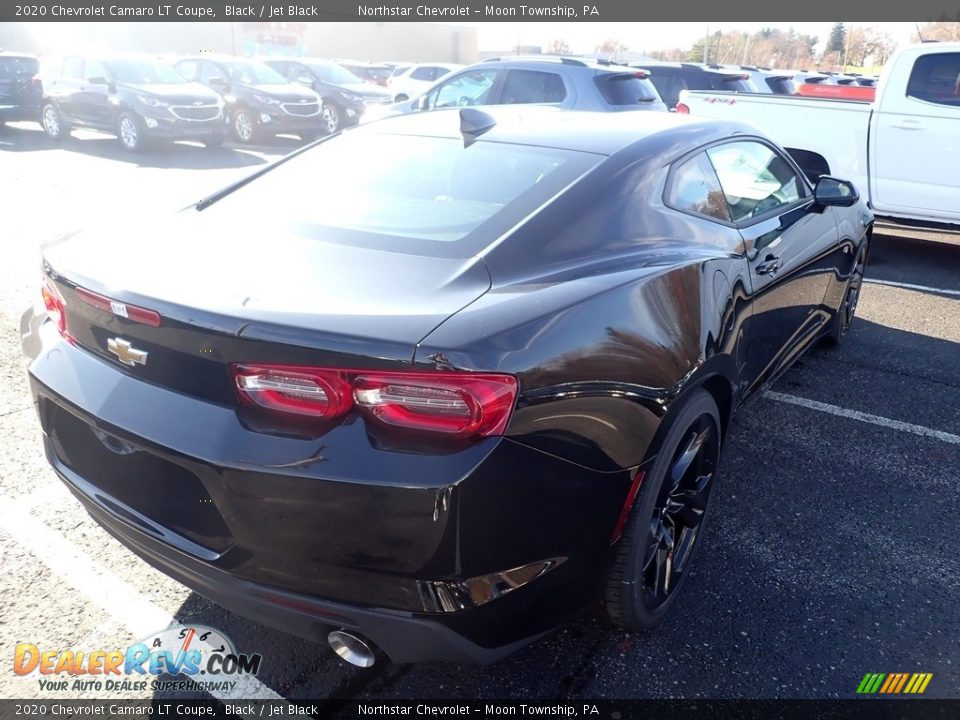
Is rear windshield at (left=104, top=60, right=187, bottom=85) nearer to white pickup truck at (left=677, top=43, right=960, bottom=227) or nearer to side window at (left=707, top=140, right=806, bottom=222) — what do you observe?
white pickup truck at (left=677, top=43, right=960, bottom=227)

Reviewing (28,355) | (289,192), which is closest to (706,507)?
(289,192)

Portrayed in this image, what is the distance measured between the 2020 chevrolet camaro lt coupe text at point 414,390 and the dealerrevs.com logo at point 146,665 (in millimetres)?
444

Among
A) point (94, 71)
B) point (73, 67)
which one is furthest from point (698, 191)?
point (73, 67)

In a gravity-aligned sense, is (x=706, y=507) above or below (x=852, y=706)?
above

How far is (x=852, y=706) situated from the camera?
2.35m

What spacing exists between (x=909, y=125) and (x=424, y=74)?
13.3 metres

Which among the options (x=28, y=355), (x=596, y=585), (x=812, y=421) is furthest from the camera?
(x=812, y=421)

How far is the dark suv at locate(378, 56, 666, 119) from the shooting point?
360 inches

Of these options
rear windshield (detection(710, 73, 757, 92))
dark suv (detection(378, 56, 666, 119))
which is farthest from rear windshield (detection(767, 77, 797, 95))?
dark suv (detection(378, 56, 666, 119))

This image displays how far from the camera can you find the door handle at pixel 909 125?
747 centimetres

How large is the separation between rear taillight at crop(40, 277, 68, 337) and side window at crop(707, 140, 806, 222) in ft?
7.92

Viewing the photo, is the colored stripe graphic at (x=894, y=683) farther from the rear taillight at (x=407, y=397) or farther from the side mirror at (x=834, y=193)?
the side mirror at (x=834, y=193)

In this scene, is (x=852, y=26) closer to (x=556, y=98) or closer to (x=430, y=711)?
(x=556, y=98)

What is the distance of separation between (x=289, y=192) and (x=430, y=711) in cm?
181
